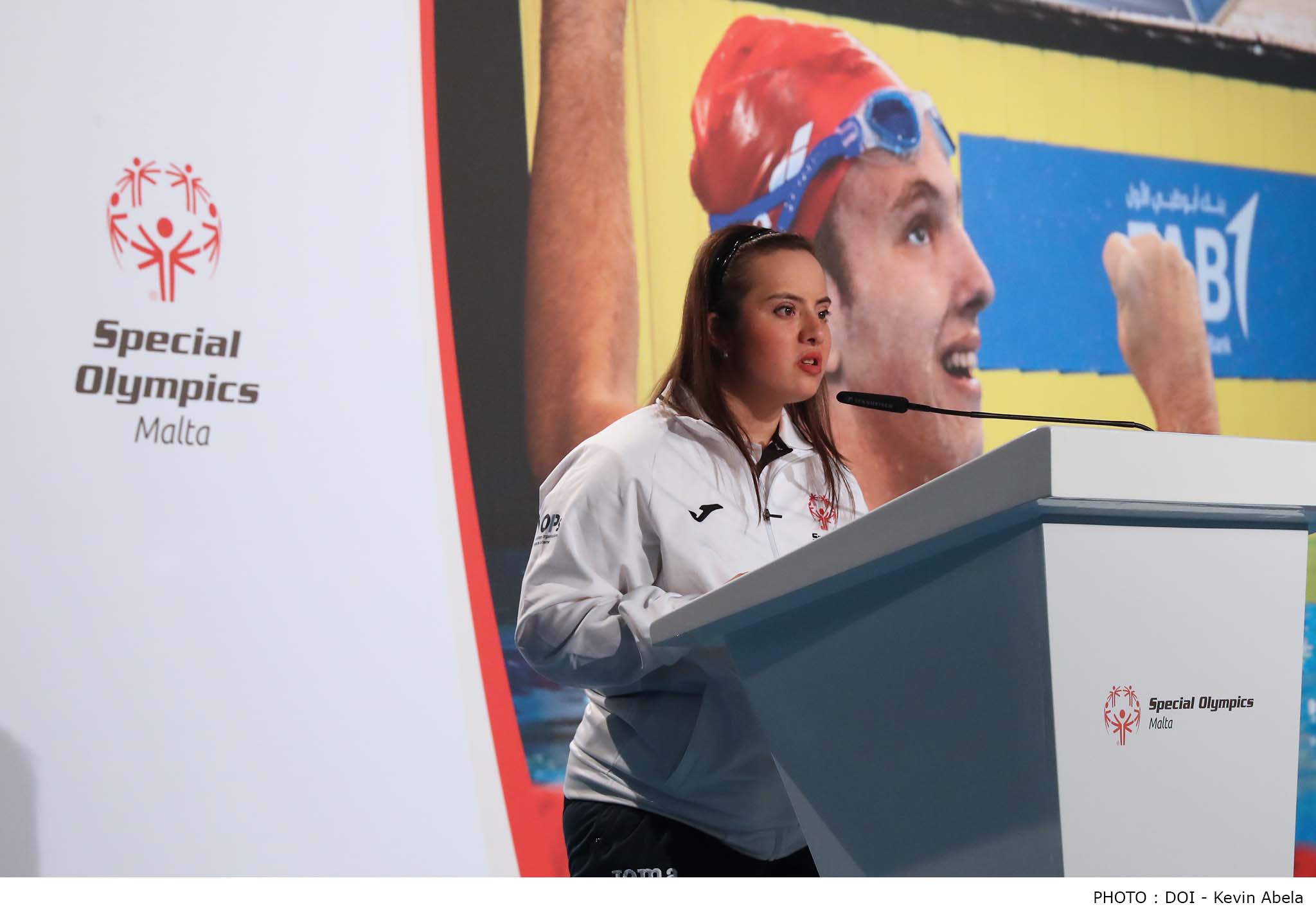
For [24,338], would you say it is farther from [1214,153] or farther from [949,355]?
[1214,153]

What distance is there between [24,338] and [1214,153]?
298 cm

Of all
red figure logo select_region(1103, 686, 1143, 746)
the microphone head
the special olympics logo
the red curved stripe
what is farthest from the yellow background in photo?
red figure logo select_region(1103, 686, 1143, 746)

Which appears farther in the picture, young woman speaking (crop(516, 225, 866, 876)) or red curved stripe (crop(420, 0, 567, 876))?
red curved stripe (crop(420, 0, 567, 876))

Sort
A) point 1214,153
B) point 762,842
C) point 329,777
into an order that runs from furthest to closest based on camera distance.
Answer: point 1214,153 < point 329,777 < point 762,842

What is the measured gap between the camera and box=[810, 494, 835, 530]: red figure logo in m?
1.60

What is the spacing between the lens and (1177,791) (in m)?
0.80

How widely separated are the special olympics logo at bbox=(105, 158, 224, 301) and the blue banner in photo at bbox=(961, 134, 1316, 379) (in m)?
1.82

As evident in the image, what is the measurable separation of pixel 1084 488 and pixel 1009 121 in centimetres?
278

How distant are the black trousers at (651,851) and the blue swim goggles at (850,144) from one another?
5.47 ft

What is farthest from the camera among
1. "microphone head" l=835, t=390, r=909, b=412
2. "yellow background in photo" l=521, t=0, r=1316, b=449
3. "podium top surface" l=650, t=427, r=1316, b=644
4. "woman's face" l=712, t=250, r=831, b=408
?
"yellow background in photo" l=521, t=0, r=1316, b=449

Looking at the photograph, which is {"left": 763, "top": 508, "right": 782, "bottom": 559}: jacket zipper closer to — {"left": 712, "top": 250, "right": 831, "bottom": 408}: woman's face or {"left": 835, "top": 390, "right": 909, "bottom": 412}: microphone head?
{"left": 712, "top": 250, "right": 831, "bottom": 408}: woman's face

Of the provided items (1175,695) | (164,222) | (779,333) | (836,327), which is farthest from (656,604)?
(836,327)

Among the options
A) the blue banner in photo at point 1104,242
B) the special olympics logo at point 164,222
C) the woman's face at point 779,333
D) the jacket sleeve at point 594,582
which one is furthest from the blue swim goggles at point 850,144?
the jacket sleeve at point 594,582
